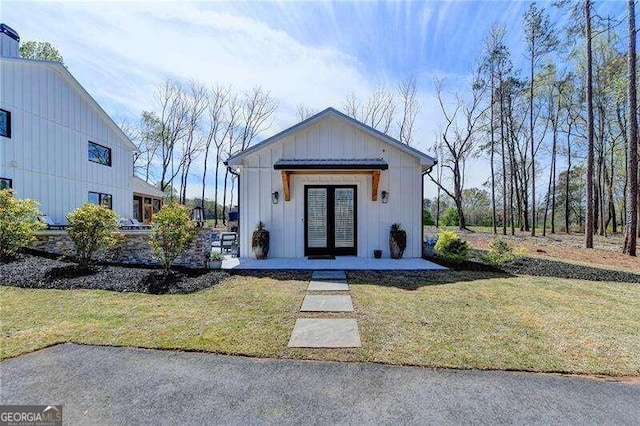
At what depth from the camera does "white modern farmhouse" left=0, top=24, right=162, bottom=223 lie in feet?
37.3

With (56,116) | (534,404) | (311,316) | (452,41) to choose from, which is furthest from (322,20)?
(56,116)

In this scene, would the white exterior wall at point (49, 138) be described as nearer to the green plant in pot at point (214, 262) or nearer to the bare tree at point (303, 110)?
the green plant in pot at point (214, 262)

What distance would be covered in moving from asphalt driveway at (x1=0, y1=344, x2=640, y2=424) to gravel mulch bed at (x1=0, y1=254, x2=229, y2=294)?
2.92 metres

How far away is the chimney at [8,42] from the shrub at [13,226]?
8.96 meters

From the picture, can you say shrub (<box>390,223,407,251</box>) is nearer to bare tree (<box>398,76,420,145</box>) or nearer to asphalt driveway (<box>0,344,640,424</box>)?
asphalt driveway (<box>0,344,640,424</box>)

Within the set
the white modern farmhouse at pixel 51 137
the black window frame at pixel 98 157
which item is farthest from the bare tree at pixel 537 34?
the black window frame at pixel 98 157

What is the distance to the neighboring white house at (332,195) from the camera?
975cm

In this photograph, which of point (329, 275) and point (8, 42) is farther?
point (8, 42)

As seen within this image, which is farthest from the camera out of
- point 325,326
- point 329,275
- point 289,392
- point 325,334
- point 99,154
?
point 99,154

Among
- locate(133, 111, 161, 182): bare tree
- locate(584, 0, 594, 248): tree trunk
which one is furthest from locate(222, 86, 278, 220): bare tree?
locate(584, 0, 594, 248): tree trunk

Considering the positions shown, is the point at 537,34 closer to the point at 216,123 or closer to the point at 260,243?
the point at 260,243

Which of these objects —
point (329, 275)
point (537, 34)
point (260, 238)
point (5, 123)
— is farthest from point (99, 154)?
point (537, 34)

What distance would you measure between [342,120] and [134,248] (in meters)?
7.10

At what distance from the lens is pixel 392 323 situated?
170 inches
